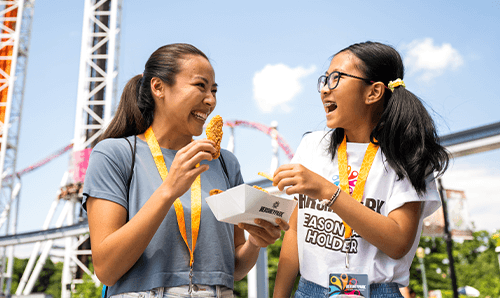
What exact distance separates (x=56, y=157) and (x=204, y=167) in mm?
37136

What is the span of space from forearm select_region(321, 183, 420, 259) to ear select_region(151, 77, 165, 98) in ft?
3.71

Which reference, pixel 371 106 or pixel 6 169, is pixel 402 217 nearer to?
pixel 371 106

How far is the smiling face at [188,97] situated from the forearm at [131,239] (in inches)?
22.5

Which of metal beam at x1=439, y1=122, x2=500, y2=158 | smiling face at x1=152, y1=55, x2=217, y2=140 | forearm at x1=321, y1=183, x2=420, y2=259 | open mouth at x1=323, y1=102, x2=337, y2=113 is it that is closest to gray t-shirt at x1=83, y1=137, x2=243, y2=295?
smiling face at x1=152, y1=55, x2=217, y2=140

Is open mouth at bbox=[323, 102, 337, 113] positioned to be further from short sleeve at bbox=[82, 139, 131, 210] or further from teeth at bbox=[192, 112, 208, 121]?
short sleeve at bbox=[82, 139, 131, 210]

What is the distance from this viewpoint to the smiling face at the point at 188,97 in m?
2.41

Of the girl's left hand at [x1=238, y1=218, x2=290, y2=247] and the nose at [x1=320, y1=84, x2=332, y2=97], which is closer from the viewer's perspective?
the girl's left hand at [x1=238, y1=218, x2=290, y2=247]

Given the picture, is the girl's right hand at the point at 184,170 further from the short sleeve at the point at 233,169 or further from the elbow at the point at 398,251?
the elbow at the point at 398,251

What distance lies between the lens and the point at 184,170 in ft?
6.59

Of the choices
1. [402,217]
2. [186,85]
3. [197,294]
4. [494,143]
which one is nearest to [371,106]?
[402,217]

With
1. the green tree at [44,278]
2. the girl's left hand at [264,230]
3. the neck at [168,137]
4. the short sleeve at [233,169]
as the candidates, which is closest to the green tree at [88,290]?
the short sleeve at [233,169]

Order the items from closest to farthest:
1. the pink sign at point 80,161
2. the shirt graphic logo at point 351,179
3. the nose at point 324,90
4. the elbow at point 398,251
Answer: the elbow at point 398,251 < the shirt graphic logo at point 351,179 < the nose at point 324,90 < the pink sign at point 80,161

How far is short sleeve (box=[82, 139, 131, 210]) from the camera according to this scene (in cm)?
212

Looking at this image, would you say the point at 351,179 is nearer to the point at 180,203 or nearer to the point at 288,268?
the point at 288,268
